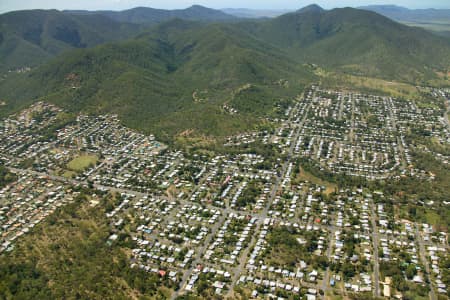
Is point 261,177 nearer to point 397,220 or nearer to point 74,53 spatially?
point 397,220

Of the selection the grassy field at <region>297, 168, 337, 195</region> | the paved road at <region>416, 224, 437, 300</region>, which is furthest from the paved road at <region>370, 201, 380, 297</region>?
the grassy field at <region>297, 168, 337, 195</region>

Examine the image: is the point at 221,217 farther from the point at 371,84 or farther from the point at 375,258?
the point at 371,84

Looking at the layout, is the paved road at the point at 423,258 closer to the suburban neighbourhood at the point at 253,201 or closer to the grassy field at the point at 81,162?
the suburban neighbourhood at the point at 253,201

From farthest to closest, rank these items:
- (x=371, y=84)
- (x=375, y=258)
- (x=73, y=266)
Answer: (x=371, y=84) < (x=375, y=258) < (x=73, y=266)

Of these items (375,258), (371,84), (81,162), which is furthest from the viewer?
(371,84)

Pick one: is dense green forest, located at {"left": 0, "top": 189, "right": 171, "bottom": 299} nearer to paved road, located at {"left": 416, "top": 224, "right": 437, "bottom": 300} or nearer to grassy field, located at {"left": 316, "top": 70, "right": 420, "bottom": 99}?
paved road, located at {"left": 416, "top": 224, "right": 437, "bottom": 300}

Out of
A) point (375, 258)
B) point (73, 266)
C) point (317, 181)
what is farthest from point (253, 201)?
point (73, 266)

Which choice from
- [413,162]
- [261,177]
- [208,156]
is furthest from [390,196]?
[208,156]

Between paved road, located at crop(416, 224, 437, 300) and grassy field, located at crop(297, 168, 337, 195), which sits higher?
grassy field, located at crop(297, 168, 337, 195)

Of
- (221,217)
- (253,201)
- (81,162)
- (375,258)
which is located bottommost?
(375,258)
